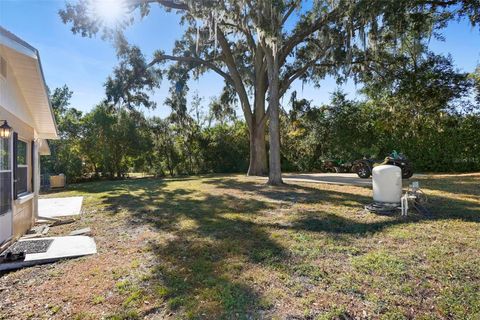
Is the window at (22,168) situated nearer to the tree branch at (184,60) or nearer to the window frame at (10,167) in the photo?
the window frame at (10,167)

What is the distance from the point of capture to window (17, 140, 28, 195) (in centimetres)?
521

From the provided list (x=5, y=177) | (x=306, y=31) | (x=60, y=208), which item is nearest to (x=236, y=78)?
(x=306, y=31)

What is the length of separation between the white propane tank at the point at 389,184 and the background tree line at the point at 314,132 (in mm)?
5697

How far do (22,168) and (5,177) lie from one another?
1.41 meters

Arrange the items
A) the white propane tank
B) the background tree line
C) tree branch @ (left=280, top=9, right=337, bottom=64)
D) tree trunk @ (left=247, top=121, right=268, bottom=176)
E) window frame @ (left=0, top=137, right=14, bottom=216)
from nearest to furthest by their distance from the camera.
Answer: window frame @ (left=0, top=137, right=14, bottom=216) → the white propane tank → tree branch @ (left=280, top=9, right=337, bottom=64) → the background tree line → tree trunk @ (left=247, top=121, right=268, bottom=176)

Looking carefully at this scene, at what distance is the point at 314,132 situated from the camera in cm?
1531

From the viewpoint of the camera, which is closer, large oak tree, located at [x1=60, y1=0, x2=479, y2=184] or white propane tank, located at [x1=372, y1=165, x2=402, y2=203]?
white propane tank, located at [x1=372, y1=165, x2=402, y2=203]

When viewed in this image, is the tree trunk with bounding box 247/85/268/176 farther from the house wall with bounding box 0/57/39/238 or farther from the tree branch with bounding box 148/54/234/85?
the house wall with bounding box 0/57/39/238

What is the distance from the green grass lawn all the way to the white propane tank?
1.90ft

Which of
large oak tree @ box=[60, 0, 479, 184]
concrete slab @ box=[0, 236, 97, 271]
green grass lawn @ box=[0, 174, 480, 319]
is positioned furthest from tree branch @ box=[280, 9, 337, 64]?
concrete slab @ box=[0, 236, 97, 271]

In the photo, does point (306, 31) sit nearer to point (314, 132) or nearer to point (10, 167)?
point (314, 132)

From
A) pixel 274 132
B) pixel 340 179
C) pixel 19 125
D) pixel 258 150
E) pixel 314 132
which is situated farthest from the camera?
pixel 314 132

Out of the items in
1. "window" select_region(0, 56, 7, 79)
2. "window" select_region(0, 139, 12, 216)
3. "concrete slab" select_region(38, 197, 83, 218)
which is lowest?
"concrete slab" select_region(38, 197, 83, 218)

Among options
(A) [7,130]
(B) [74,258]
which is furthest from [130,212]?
(A) [7,130]
